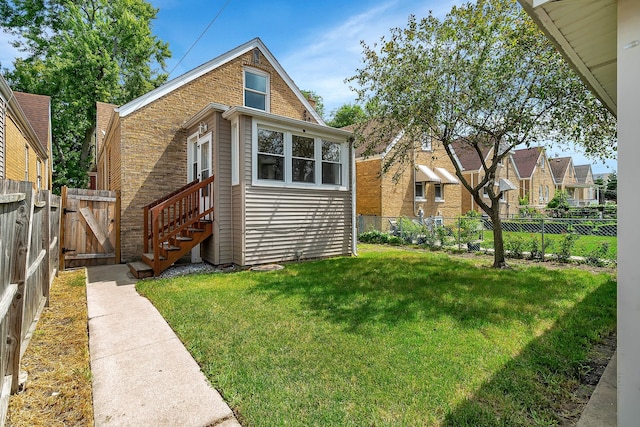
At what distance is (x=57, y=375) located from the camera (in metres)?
2.99

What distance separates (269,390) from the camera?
105 inches

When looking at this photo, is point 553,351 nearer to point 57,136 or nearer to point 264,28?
point 264,28

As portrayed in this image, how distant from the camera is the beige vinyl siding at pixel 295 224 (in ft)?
26.4

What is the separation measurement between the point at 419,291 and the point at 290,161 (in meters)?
4.87

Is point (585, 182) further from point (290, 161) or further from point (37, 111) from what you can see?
point (37, 111)

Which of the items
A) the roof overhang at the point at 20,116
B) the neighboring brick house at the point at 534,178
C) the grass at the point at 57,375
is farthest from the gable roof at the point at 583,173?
the roof overhang at the point at 20,116

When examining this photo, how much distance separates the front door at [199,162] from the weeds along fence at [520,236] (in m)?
8.18

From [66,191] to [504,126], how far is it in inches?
443

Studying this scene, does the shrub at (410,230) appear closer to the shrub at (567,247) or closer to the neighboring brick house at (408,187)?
the neighboring brick house at (408,187)

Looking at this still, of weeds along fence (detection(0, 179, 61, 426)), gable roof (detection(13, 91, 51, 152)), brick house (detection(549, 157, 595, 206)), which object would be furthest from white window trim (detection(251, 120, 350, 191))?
brick house (detection(549, 157, 595, 206))

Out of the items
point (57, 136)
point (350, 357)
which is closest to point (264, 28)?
point (350, 357)

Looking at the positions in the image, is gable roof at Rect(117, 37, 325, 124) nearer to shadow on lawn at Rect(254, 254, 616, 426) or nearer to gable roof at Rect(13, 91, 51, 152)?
shadow on lawn at Rect(254, 254, 616, 426)

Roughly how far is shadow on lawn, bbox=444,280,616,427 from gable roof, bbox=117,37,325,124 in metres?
10.2

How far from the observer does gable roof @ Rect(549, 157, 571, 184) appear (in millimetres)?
35672
